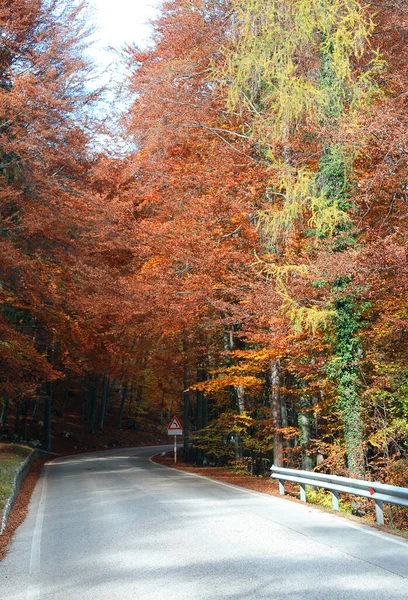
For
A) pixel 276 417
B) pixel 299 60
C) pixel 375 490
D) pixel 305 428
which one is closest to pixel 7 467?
pixel 276 417

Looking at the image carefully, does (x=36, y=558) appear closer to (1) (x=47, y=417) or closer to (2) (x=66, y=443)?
(1) (x=47, y=417)

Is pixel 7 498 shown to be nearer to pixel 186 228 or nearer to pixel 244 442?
pixel 186 228

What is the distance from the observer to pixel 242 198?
610 inches

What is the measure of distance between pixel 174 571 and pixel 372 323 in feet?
30.3

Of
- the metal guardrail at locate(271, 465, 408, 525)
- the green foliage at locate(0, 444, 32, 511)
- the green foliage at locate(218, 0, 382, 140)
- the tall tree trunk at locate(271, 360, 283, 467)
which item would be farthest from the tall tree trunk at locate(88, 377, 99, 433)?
the metal guardrail at locate(271, 465, 408, 525)

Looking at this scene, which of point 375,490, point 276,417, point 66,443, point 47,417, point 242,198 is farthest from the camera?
point 66,443

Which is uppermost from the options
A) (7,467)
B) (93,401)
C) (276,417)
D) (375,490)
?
(93,401)

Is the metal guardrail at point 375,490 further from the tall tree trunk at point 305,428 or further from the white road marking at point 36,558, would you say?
the tall tree trunk at point 305,428

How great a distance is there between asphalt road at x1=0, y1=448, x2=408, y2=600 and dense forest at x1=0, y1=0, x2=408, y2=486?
4414 millimetres

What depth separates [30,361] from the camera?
20.0 metres

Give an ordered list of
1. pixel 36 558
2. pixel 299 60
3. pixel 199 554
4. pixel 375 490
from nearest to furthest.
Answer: pixel 199 554 < pixel 36 558 < pixel 375 490 < pixel 299 60

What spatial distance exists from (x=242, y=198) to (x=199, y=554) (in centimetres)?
1089

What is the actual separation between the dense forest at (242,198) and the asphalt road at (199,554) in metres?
4.41

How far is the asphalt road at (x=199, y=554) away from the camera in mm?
4914
